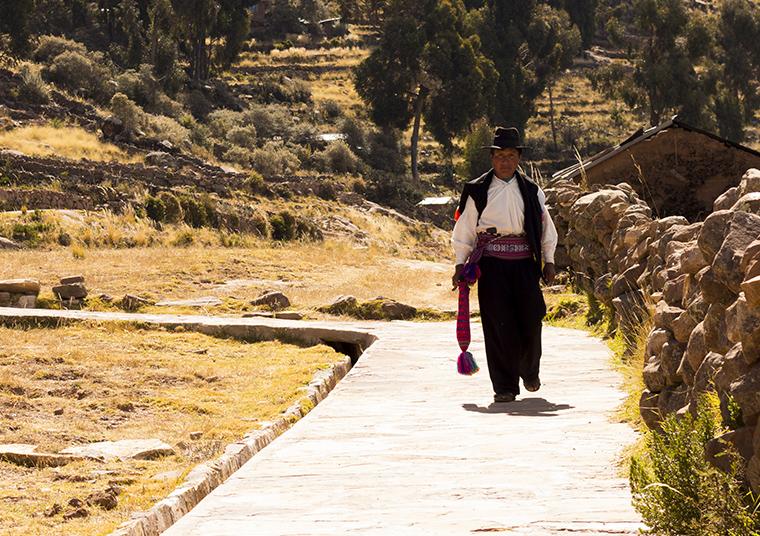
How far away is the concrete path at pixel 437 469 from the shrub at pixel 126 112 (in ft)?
133

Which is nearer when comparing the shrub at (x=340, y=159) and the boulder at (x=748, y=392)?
the boulder at (x=748, y=392)

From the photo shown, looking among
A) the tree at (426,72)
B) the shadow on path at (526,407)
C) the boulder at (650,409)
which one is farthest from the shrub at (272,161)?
the boulder at (650,409)

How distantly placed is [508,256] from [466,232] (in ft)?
1.14

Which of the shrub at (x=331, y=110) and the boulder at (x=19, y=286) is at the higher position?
the shrub at (x=331, y=110)

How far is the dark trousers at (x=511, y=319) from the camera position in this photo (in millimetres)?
8633

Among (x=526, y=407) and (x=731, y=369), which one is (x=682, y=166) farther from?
(x=731, y=369)

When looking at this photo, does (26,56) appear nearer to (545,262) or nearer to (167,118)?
(167,118)

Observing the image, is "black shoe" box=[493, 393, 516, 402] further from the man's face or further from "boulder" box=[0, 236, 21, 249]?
"boulder" box=[0, 236, 21, 249]

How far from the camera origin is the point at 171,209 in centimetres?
3384

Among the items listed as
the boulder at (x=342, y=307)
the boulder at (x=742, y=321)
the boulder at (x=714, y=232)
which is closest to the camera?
the boulder at (x=742, y=321)

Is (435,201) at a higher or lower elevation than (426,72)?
lower

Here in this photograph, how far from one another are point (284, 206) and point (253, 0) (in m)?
31.9

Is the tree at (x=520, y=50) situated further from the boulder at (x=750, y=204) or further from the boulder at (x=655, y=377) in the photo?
the boulder at (x=750, y=204)

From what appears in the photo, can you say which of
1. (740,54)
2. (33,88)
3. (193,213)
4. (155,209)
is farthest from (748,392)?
(740,54)
